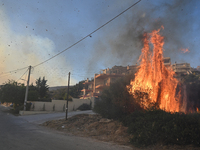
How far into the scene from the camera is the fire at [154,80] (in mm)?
12492

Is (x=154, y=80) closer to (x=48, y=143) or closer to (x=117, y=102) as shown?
(x=117, y=102)

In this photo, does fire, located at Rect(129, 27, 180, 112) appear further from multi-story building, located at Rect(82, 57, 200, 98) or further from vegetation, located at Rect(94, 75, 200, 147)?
multi-story building, located at Rect(82, 57, 200, 98)

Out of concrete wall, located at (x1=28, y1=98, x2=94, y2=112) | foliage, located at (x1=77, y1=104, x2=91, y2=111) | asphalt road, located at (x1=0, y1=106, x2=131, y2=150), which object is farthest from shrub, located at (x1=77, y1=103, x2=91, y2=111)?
asphalt road, located at (x1=0, y1=106, x2=131, y2=150)

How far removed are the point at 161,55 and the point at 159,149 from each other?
8.83m

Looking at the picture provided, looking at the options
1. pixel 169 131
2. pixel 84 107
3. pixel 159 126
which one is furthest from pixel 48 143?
pixel 84 107

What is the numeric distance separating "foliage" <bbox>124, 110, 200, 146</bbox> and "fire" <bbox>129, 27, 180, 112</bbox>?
3.55 meters

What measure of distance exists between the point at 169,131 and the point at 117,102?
19.9ft

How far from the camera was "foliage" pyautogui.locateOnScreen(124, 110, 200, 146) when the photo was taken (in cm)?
712

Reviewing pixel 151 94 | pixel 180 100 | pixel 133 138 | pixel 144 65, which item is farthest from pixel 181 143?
pixel 180 100

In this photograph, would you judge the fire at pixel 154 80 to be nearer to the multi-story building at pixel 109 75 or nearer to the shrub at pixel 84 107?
the shrub at pixel 84 107

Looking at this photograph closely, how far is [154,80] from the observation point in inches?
519

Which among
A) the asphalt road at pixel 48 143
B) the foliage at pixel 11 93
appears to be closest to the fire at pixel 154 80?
the asphalt road at pixel 48 143

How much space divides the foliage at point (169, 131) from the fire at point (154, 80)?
11.7 feet

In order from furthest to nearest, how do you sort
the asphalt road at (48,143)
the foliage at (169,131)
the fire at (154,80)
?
the fire at (154,80) < the asphalt road at (48,143) < the foliage at (169,131)
